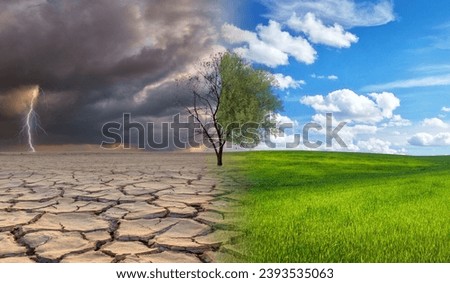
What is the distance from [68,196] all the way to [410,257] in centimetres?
422

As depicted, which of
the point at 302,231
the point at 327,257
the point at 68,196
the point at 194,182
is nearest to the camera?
the point at 327,257

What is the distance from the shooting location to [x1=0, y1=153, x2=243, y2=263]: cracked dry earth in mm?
3672

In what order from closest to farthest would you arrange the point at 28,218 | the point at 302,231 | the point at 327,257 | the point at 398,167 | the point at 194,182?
the point at 327,257
the point at 302,231
the point at 28,218
the point at 194,182
the point at 398,167

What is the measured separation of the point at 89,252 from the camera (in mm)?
3688

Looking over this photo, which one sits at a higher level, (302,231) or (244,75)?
(244,75)

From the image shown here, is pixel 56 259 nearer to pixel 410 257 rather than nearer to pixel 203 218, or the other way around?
pixel 203 218

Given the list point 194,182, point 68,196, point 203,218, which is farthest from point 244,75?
point 203,218

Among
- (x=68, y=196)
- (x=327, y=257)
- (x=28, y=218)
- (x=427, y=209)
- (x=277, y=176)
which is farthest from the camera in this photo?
(x=277, y=176)

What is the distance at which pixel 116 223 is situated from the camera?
459cm

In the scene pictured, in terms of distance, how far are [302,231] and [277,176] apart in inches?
280

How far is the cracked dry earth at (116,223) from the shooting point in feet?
12.0

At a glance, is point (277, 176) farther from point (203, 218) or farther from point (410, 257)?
point (410, 257)
